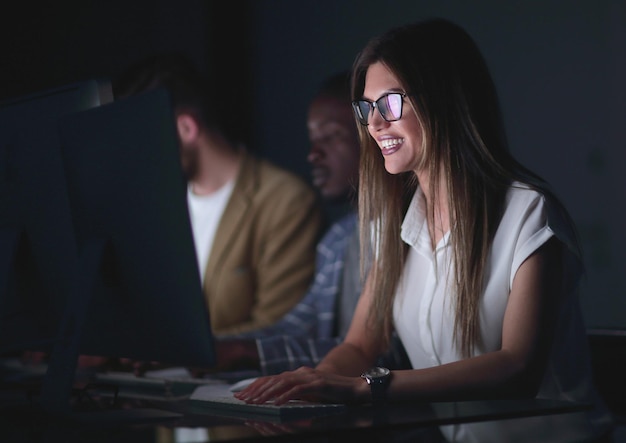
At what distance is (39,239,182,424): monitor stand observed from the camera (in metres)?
1.24

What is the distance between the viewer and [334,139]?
263 centimetres

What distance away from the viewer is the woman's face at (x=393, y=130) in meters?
1.55

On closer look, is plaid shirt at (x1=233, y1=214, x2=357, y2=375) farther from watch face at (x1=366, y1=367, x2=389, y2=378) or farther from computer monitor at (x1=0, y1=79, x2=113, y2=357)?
watch face at (x1=366, y1=367, x2=389, y2=378)

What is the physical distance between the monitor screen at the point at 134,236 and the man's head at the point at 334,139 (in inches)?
54.6

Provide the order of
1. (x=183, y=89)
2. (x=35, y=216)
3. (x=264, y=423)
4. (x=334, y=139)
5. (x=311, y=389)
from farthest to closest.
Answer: (x=183, y=89), (x=334, y=139), (x=35, y=216), (x=311, y=389), (x=264, y=423)

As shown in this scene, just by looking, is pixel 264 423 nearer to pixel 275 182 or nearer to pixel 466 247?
pixel 466 247

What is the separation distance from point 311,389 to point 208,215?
2.03m

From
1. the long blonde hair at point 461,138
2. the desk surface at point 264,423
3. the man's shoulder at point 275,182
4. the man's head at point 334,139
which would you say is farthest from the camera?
the man's shoulder at point 275,182

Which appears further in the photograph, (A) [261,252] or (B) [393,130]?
(A) [261,252]

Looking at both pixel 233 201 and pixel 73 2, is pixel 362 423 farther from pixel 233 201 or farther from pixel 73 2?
pixel 73 2

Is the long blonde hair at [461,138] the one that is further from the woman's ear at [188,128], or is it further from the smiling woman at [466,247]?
the woman's ear at [188,128]

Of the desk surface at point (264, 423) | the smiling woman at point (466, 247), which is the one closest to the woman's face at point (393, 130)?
the smiling woman at point (466, 247)

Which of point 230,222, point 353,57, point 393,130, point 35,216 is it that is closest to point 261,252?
point 230,222

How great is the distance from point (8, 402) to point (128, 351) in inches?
13.6
